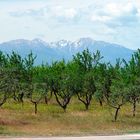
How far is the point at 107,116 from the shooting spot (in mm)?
57688

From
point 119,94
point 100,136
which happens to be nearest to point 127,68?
point 119,94

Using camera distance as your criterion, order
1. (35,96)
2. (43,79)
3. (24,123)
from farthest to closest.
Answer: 1. (43,79)
2. (35,96)
3. (24,123)

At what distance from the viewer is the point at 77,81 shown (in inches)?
2776

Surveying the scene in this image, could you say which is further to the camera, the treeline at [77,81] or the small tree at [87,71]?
the small tree at [87,71]

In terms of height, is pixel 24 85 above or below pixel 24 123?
above

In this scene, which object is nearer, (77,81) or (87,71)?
(77,81)

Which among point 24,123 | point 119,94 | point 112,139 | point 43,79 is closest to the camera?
point 112,139

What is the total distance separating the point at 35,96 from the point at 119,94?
1567 cm

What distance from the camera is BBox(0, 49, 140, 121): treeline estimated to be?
176 feet

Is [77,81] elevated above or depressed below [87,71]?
below

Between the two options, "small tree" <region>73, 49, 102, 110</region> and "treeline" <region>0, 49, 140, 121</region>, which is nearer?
"treeline" <region>0, 49, 140, 121</region>

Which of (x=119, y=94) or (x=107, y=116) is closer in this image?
(x=119, y=94)

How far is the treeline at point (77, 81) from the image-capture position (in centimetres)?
5350

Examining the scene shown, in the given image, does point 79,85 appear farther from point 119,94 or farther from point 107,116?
point 119,94
